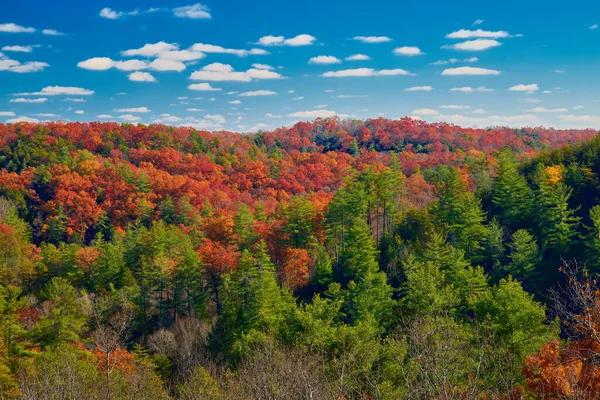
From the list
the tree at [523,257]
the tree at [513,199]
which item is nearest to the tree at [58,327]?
the tree at [523,257]

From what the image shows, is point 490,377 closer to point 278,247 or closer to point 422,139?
point 278,247

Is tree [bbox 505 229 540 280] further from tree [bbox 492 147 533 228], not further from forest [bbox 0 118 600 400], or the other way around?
tree [bbox 492 147 533 228]

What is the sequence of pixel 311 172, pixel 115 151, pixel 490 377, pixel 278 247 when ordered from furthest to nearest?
1. pixel 115 151
2. pixel 311 172
3. pixel 278 247
4. pixel 490 377

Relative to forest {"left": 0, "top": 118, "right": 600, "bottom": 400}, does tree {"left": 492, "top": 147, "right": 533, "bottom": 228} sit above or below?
above

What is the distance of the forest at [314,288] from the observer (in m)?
15.5

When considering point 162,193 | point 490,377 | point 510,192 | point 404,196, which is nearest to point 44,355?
point 490,377

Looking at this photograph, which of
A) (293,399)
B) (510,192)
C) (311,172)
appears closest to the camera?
(293,399)

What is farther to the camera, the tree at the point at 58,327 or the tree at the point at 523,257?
the tree at the point at 523,257

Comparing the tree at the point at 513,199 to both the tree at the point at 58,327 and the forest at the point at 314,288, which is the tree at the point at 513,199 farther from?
the tree at the point at 58,327

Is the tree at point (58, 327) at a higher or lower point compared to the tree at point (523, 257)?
lower

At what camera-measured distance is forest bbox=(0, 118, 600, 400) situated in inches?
609

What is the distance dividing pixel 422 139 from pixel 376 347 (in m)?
94.5

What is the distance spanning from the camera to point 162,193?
7275cm

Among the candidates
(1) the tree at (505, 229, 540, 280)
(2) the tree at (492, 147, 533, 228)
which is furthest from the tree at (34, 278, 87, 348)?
(2) the tree at (492, 147, 533, 228)
